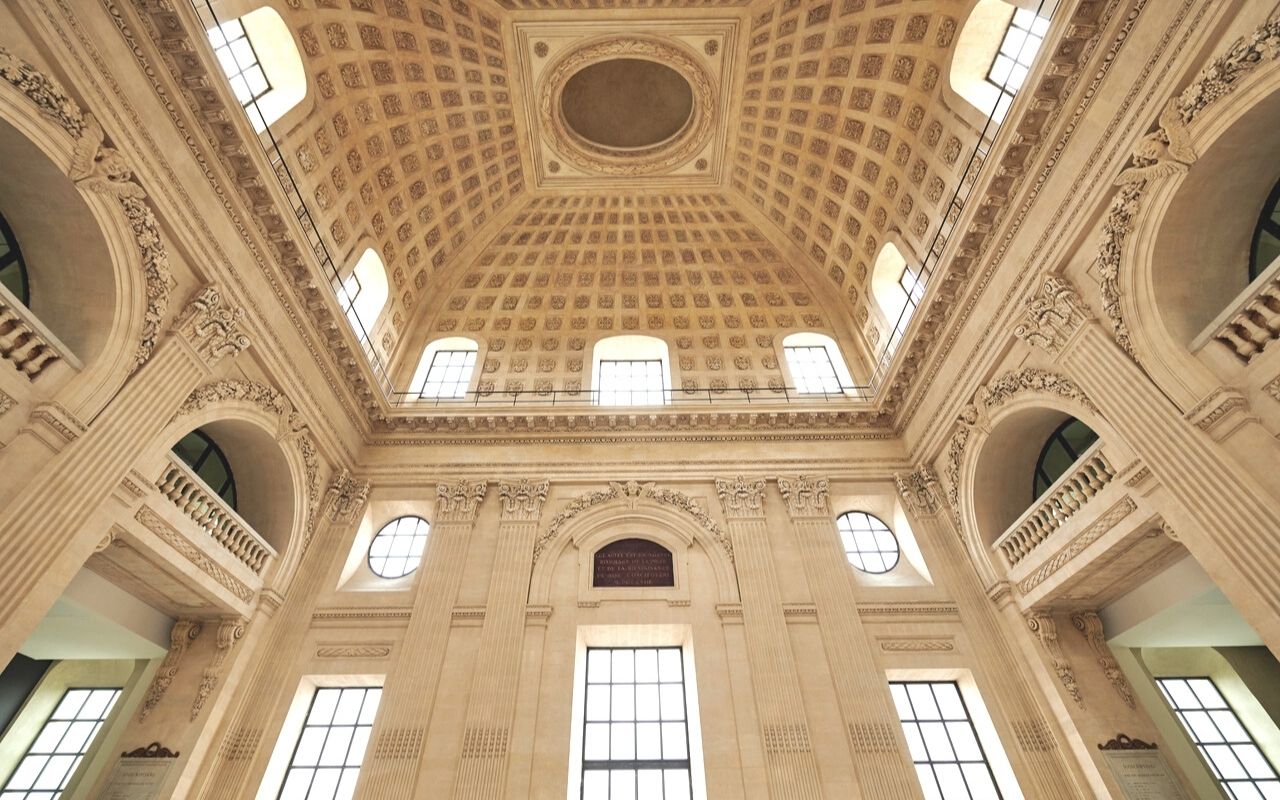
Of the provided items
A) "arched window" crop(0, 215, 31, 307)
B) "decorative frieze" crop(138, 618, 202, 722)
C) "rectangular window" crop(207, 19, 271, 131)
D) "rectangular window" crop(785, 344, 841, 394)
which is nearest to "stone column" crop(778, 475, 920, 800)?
"rectangular window" crop(785, 344, 841, 394)

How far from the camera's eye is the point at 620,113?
16.1 metres

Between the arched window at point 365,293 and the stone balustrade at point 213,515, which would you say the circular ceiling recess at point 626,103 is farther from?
the stone balustrade at point 213,515

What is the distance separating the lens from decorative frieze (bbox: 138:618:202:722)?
29.5 ft

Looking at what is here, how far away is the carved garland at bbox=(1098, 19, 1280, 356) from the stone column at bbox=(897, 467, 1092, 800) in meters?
5.31

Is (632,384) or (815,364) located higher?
(815,364)

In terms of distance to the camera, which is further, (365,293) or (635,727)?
(365,293)

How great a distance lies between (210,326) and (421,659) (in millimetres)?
6538

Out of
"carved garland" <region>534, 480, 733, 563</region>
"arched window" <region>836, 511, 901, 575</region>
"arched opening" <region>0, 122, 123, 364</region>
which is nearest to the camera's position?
"arched opening" <region>0, 122, 123, 364</region>

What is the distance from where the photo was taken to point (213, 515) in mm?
9211

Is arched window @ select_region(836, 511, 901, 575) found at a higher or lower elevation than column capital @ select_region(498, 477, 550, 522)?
lower

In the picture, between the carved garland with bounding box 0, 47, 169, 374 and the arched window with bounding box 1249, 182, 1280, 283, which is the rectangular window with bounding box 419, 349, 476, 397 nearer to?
the carved garland with bounding box 0, 47, 169, 374

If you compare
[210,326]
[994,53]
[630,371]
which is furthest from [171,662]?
[994,53]

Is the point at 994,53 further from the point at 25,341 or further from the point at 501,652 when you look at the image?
the point at 25,341

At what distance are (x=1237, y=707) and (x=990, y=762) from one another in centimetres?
426
